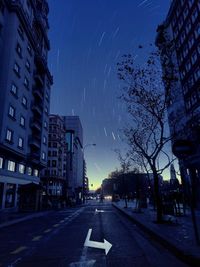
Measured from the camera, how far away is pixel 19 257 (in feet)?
21.1

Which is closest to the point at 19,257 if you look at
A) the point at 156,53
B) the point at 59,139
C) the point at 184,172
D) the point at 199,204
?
the point at 156,53

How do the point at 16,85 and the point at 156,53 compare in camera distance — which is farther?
the point at 16,85

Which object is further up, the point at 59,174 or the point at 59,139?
the point at 59,139

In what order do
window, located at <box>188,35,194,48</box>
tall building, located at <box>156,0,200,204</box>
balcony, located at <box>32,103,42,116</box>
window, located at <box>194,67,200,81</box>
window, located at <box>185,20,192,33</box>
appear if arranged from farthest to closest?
balcony, located at <box>32,103,42,116</box> < window, located at <box>185,20,192,33</box> < window, located at <box>188,35,194,48</box> < window, located at <box>194,67,200,81</box> < tall building, located at <box>156,0,200,204</box>

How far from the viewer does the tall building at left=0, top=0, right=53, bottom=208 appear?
30.1m

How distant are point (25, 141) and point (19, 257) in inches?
1256

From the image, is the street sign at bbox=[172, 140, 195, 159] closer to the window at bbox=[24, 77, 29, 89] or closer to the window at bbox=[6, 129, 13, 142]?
the window at bbox=[6, 129, 13, 142]

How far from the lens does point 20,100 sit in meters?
35.1

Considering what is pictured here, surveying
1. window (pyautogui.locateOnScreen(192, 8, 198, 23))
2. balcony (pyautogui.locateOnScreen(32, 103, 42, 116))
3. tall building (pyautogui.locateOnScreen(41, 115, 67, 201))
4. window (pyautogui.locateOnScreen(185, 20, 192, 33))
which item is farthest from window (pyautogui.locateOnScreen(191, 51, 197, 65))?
tall building (pyautogui.locateOnScreen(41, 115, 67, 201))

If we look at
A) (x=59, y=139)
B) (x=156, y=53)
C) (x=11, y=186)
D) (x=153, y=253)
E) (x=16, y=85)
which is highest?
(x=59, y=139)

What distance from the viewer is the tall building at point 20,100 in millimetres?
30078

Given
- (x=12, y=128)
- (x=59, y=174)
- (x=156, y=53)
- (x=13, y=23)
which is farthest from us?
(x=59, y=174)

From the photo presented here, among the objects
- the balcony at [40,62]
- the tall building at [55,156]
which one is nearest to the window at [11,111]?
the balcony at [40,62]

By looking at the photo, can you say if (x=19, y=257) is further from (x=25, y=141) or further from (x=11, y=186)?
(x=25, y=141)
